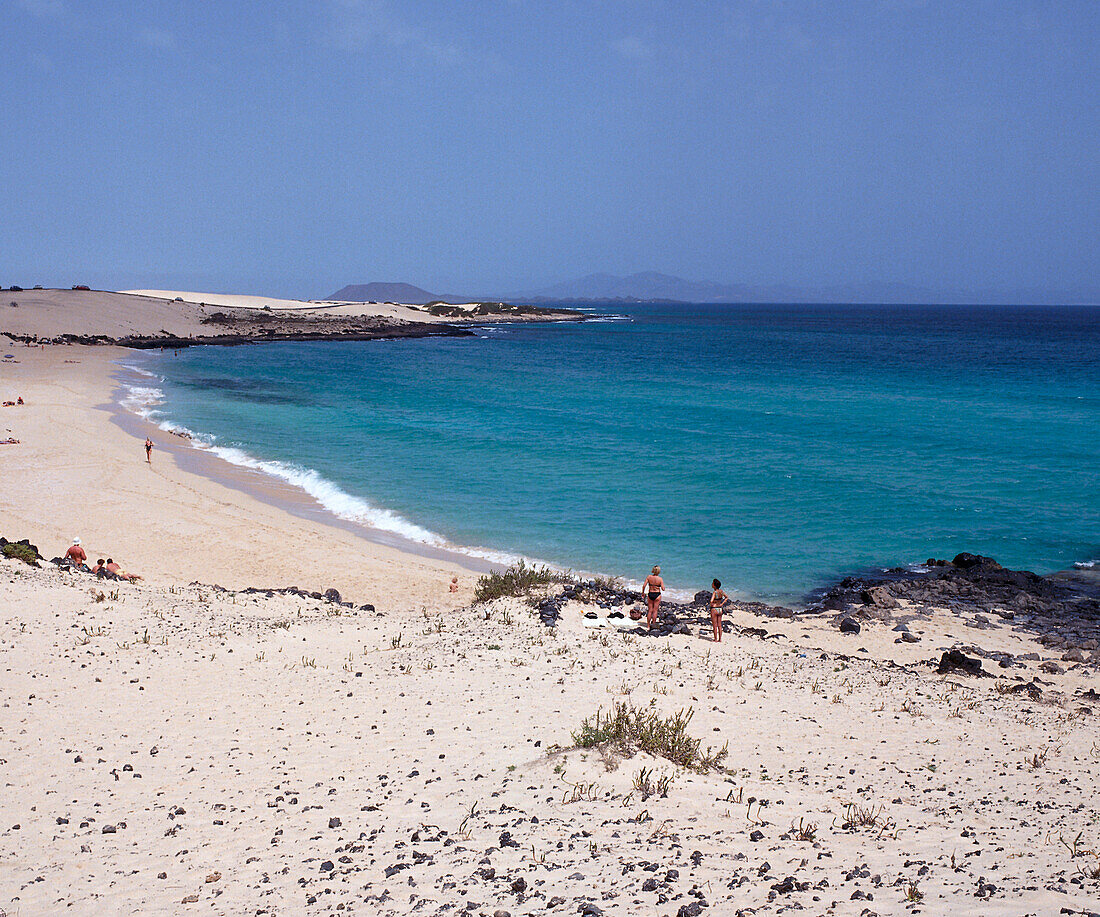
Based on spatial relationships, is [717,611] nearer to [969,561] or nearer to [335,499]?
[969,561]

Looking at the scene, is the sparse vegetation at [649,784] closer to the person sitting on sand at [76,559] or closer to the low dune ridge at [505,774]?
the low dune ridge at [505,774]

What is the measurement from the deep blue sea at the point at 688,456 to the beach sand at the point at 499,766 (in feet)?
18.5

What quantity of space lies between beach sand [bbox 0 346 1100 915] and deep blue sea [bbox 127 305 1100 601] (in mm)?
5635

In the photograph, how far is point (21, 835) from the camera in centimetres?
630

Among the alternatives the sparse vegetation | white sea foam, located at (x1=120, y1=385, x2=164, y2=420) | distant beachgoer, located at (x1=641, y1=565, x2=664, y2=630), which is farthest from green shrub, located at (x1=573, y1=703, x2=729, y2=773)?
white sea foam, located at (x1=120, y1=385, x2=164, y2=420)

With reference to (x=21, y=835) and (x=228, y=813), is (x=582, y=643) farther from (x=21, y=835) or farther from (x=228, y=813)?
(x=21, y=835)

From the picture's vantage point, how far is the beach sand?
18.0 feet

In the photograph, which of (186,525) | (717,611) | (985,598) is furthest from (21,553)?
(985,598)

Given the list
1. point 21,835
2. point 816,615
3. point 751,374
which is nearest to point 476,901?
point 21,835

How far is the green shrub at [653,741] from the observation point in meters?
7.54

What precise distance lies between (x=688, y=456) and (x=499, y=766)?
23409 millimetres

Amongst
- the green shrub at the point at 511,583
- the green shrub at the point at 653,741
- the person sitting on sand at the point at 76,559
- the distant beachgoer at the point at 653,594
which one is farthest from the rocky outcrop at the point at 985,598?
the person sitting on sand at the point at 76,559

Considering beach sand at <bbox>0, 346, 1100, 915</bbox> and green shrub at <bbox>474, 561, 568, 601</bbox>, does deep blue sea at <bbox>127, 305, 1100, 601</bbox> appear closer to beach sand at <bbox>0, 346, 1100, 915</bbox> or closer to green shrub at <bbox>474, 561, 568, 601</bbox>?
green shrub at <bbox>474, 561, 568, 601</bbox>

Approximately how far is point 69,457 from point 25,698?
21.1 m
